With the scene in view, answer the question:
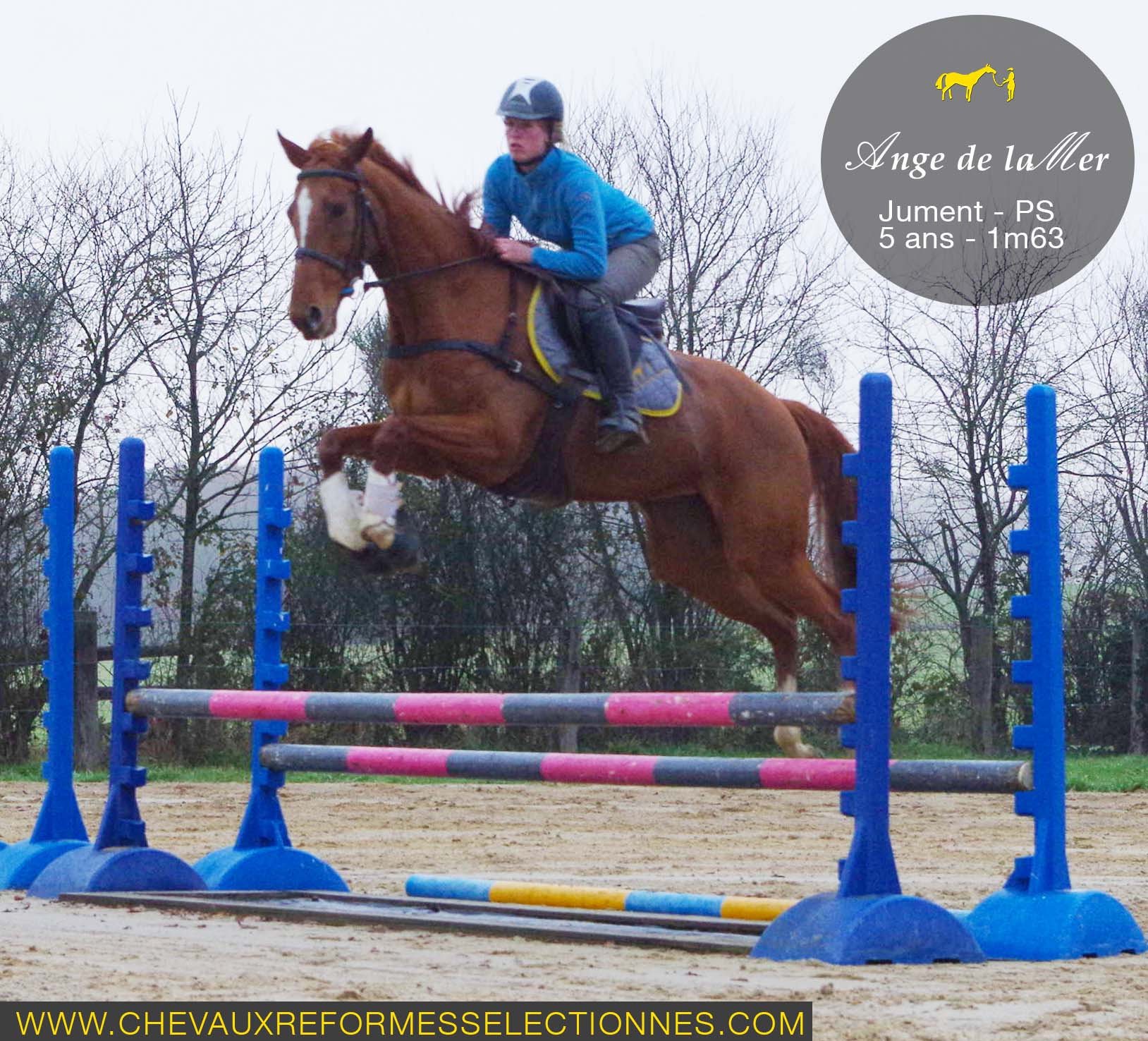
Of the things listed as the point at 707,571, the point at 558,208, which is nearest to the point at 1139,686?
the point at 707,571

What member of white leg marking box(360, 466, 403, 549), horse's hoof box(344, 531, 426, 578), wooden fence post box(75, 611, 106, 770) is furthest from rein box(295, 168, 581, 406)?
wooden fence post box(75, 611, 106, 770)

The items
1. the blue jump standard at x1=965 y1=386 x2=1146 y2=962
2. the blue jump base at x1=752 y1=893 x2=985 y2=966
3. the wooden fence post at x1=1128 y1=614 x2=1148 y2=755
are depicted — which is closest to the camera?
the blue jump base at x1=752 y1=893 x2=985 y2=966

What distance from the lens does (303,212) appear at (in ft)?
15.3

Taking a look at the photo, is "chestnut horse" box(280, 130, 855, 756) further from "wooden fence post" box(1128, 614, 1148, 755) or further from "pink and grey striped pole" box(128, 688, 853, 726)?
"wooden fence post" box(1128, 614, 1148, 755)

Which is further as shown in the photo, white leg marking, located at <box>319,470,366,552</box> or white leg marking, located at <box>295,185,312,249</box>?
white leg marking, located at <box>295,185,312,249</box>

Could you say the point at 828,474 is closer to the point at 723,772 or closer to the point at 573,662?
the point at 723,772

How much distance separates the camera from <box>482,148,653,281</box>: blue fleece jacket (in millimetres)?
4914

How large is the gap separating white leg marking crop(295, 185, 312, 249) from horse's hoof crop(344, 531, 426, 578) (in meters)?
0.88

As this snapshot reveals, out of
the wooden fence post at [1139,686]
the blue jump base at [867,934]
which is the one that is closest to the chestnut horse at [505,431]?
the blue jump base at [867,934]

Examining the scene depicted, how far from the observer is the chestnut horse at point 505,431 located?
15.1 feet

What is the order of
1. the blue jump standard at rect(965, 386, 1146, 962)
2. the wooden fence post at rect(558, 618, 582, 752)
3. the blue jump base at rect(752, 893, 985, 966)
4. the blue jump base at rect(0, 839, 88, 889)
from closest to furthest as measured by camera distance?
1. the blue jump base at rect(752, 893, 985, 966)
2. the blue jump standard at rect(965, 386, 1146, 962)
3. the blue jump base at rect(0, 839, 88, 889)
4. the wooden fence post at rect(558, 618, 582, 752)

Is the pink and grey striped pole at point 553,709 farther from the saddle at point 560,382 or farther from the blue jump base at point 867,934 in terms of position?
the saddle at point 560,382

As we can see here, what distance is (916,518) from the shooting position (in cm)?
1503

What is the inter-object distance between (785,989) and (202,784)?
7938mm
